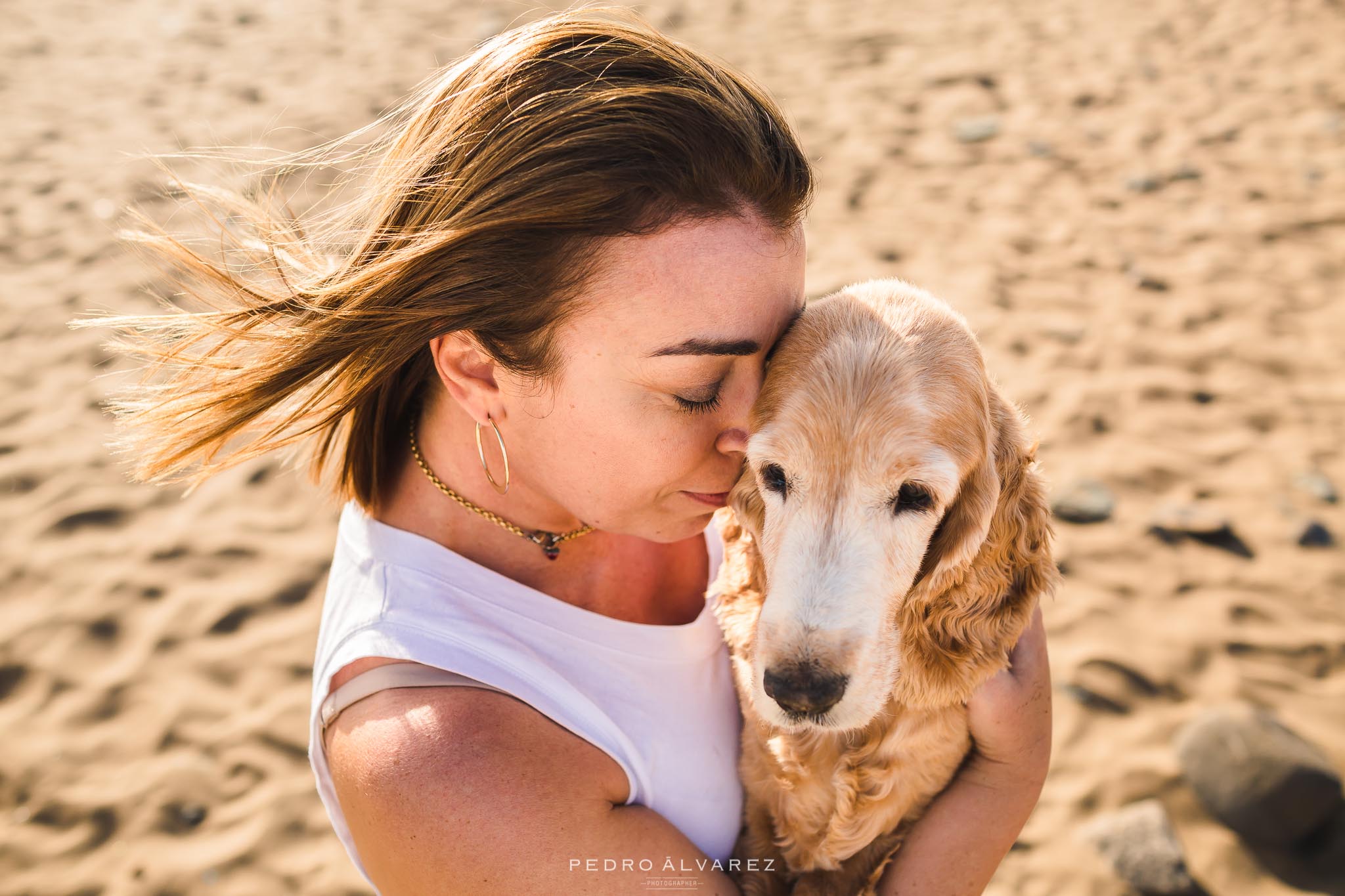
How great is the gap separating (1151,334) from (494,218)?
4.67 meters

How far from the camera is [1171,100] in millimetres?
7234

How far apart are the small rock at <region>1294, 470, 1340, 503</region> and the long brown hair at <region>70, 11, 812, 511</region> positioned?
359 cm

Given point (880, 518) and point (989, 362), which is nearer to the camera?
point (880, 518)

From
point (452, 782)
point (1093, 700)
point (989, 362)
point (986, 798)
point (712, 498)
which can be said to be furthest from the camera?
point (989, 362)

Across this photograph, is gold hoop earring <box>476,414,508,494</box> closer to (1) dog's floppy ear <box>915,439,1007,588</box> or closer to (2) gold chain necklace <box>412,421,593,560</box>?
(2) gold chain necklace <box>412,421,593,560</box>

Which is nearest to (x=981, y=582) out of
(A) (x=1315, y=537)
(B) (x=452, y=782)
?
(B) (x=452, y=782)

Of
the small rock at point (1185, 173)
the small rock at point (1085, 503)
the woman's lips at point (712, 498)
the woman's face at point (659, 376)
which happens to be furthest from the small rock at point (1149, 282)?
the woman's lips at point (712, 498)

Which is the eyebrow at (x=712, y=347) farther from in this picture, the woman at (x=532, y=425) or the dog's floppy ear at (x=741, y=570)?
the dog's floppy ear at (x=741, y=570)

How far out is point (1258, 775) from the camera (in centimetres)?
322

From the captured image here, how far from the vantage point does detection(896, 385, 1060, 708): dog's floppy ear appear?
2.07m

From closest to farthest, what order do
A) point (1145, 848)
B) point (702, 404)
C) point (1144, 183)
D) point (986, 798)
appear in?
1. point (702, 404)
2. point (986, 798)
3. point (1145, 848)
4. point (1144, 183)

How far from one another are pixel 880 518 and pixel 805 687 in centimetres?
40

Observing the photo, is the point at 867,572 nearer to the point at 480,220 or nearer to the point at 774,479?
the point at 774,479

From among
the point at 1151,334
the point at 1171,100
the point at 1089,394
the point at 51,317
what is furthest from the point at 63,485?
the point at 1171,100
